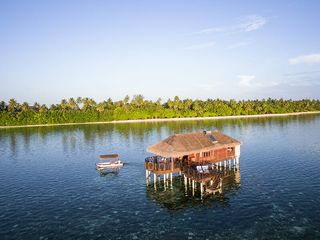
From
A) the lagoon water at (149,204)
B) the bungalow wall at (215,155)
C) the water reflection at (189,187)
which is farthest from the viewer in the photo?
the bungalow wall at (215,155)

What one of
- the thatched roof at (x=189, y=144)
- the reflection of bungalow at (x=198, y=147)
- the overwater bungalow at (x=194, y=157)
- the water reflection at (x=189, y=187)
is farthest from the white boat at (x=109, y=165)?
the thatched roof at (x=189, y=144)

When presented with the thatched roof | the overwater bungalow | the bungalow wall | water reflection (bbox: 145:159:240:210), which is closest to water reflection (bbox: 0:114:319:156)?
the bungalow wall

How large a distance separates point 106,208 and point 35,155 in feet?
161

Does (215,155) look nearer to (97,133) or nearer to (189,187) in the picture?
(189,187)

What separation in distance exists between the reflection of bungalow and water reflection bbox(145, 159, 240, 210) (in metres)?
2.10

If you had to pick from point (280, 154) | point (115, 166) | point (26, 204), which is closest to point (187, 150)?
point (115, 166)

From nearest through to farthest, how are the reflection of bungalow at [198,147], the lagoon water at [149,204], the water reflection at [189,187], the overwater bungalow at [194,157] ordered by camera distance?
the lagoon water at [149,204] → the water reflection at [189,187] → the overwater bungalow at [194,157] → the reflection of bungalow at [198,147]

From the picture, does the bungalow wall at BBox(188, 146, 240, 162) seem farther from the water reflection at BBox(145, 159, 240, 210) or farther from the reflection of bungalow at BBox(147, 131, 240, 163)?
the water reflection at BBox(145, 159, 240, 210)

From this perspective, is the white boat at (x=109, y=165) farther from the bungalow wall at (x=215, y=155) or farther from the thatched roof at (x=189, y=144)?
the bungalow wall at (x=215, y=155)

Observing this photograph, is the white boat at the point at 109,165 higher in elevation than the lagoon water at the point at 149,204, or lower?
higher

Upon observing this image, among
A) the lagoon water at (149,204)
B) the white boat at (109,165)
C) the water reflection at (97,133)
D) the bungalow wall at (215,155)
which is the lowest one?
the lagoon water at (149,204)

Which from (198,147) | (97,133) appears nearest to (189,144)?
(198,147)

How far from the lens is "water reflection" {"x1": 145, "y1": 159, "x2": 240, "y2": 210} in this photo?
41594 millimetres

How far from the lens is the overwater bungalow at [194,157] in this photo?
1732 inches
